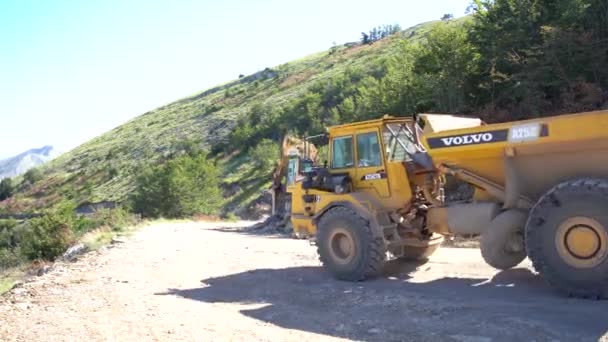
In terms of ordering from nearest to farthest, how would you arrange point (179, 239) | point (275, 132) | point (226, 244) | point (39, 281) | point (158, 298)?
point (158, 298)
point (39, 281)
point (226, 244)
point (179, 239)
point (275, 132)

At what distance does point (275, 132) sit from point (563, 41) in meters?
48.4

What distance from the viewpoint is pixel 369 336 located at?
275 inches

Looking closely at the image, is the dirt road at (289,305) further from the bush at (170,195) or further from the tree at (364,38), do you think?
the tree at (364,38)

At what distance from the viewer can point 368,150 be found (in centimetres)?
1067

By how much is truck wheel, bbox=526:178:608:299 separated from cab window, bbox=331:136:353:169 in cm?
365

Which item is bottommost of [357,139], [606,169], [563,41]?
[606,169]

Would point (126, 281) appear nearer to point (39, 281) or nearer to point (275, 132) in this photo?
point (39, 281)

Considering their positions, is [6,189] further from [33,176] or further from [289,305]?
[289,305]

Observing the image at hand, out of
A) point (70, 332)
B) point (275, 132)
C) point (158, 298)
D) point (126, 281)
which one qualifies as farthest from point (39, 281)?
point (275, 132)

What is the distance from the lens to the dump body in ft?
25.6

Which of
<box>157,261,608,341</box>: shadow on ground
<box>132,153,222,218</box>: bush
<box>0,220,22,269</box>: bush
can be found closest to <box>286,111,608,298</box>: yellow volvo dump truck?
<box>157,261,608,341</box>: shadow on ground

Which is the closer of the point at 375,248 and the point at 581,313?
the point at 581,313

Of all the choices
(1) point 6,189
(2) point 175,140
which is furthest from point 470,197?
(1) point 6,189

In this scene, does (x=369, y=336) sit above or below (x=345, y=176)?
below
